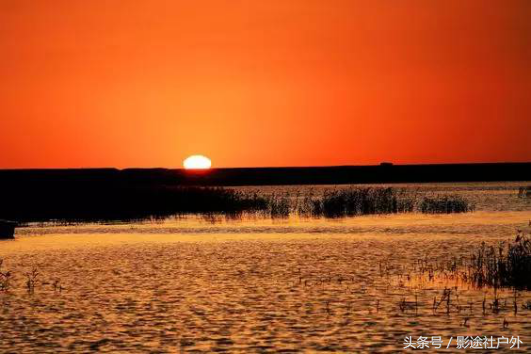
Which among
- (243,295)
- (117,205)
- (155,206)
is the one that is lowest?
(243,295)

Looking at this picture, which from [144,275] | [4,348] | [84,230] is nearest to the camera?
[4,348]

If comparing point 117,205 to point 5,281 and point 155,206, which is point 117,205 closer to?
point 155,206

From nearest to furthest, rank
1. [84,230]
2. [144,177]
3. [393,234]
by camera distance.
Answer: [393,234] < [84,230] < [144,177]

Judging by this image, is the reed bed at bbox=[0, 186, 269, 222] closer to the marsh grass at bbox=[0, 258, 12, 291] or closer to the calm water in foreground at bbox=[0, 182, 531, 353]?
the calm water in foreground at bbox=[0, 182, 531, 353]

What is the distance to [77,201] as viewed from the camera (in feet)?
197

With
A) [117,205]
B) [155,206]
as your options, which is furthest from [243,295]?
[155,206]

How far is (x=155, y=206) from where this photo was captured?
199 ft

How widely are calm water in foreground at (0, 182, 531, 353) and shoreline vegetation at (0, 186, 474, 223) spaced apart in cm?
1370

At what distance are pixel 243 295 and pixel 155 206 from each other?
38.5 metres

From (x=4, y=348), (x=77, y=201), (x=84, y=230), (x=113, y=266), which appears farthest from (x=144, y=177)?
(x=4, y=348)

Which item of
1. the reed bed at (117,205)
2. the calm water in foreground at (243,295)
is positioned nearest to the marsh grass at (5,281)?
the calm water in foreground at (243,295)

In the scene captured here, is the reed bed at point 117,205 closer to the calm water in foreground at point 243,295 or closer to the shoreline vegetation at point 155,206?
the shoreline vegetation at point 155,206

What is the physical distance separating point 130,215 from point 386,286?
3466 cm

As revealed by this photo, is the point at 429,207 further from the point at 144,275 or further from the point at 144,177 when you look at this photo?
the point at 144,177
